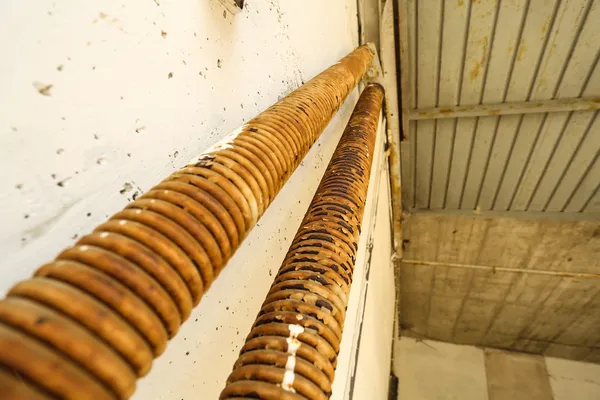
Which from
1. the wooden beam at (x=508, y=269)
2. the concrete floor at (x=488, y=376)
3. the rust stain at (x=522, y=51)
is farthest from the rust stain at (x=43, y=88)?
the concrete floor at (x=488, y=376)

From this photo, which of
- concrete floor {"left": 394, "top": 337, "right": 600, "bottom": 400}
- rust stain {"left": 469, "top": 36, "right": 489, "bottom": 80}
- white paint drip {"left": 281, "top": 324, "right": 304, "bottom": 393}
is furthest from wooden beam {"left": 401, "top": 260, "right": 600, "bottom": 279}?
white paint drip {"left": 281, "top": 324, "right": 304, "bottom": 393}

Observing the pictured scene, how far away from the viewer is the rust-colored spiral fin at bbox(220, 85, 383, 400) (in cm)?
45

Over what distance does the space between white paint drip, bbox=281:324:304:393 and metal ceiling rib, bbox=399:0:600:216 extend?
2751 millimetres

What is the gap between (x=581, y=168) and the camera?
125 inches

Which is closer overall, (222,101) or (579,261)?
(222,101)

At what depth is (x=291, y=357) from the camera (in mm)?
466

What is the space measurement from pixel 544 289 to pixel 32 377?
5.48 metres

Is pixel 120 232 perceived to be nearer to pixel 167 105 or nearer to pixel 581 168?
pixel 167 105

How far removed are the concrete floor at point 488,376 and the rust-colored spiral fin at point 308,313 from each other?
473 centimetres

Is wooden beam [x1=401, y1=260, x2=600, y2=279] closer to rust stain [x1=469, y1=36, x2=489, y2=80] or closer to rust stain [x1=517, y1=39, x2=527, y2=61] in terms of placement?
rust stain [x1=469, y1=36, x2=489, y2=80]

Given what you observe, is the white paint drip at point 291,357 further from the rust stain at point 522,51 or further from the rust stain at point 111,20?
the rust stain at point 522,51

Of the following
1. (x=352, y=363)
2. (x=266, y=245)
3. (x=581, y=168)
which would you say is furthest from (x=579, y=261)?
(x=266, y=245)

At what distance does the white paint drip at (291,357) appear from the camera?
1.43 feet

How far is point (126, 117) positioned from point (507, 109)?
3351mm
